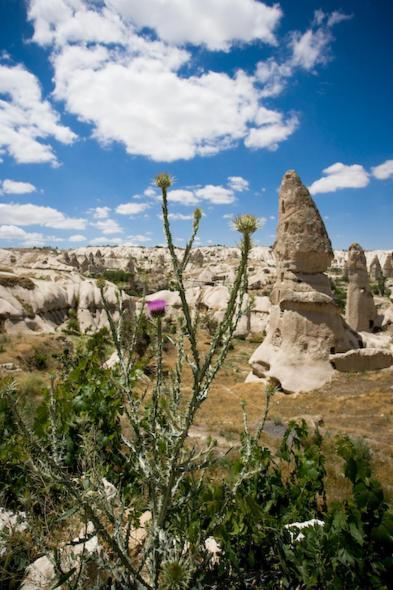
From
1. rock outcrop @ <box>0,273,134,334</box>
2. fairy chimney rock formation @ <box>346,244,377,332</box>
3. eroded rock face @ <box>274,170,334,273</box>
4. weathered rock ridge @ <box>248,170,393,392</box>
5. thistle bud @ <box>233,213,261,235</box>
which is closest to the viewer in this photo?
thistle bud @ <box>233,213,261,235</box>

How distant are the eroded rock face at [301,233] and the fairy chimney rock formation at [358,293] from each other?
9.37 m

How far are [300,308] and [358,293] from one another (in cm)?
1155

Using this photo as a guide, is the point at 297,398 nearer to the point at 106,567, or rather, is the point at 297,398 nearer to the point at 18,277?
the point at 106,567

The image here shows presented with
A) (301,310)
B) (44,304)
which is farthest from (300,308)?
(44,304)

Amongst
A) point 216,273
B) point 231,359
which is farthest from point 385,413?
point 216,273

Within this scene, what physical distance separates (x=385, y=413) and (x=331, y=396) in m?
2.27

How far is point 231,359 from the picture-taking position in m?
22.8

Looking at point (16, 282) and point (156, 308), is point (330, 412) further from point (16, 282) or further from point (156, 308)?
point (16, 282)

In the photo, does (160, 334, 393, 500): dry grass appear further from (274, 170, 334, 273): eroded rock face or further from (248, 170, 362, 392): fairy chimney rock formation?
(274, 170, 334, 273): eroded rock face

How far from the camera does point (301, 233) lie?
1545 centimetres

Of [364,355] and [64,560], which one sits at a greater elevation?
[64,560]

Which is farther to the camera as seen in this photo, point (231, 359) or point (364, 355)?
point (231, 359)

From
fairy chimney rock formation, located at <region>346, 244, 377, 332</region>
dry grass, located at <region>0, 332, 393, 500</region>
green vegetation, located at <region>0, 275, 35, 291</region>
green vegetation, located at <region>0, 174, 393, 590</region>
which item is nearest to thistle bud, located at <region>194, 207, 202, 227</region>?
green vegetation, located at <region>0, 174, 393, 590</region>

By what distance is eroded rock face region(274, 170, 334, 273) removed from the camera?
15.4 meters
